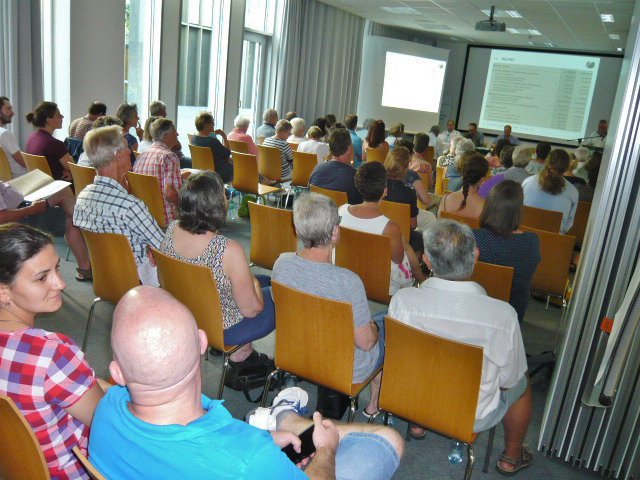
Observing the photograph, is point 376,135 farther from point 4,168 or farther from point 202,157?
point 4,168

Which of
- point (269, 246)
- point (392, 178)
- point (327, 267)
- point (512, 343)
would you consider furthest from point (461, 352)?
point (392, 178)

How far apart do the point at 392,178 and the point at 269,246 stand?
1.25 meters

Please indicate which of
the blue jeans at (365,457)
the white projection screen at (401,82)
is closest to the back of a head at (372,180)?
the blue jeans at (365,457)

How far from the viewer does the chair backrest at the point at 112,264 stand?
2.61 m

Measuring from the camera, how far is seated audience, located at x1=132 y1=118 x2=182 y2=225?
Result: 13.9ft

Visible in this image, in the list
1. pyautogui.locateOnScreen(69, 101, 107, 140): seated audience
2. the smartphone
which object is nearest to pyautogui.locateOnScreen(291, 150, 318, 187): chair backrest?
pyautogui.locateOnScreen(69, 101, 107, 140): seated audience

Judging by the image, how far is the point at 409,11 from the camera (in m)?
11.2

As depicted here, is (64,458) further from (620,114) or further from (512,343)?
(620,114)

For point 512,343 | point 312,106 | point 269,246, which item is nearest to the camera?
point 512,343

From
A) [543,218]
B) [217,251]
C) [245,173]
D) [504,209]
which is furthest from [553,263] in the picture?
[245,173]

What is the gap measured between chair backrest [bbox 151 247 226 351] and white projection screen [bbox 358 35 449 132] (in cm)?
1204

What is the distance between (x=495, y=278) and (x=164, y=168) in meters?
2.66

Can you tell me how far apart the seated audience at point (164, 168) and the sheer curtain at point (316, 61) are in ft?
22.8

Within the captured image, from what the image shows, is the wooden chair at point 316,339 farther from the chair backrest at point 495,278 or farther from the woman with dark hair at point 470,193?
the woman with dark hair at point 470,193
